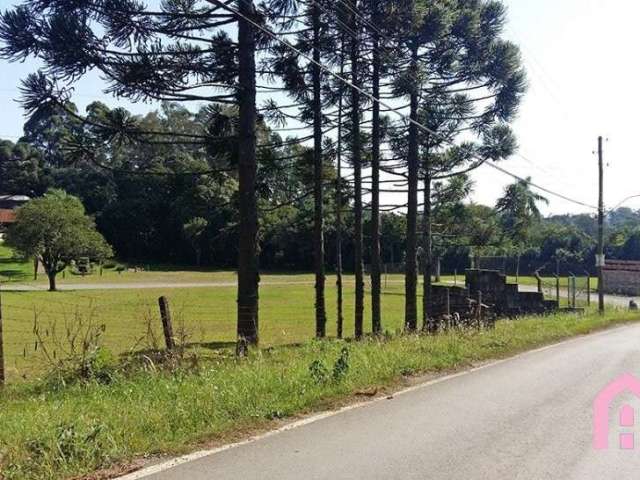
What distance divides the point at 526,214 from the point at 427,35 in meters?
14.3

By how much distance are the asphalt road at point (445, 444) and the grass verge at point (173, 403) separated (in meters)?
0.51

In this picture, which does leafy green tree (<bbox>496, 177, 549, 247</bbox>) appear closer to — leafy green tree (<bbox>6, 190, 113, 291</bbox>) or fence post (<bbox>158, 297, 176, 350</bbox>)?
fence post (<bbox>158, 297, 176, 350</bbox>)

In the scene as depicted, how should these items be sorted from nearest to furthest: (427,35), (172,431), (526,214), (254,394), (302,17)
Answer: (172,431), (254,394), (302,17), (427,35), (526,214)

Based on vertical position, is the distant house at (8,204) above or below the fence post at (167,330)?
above

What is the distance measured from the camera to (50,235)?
49625 millimetres

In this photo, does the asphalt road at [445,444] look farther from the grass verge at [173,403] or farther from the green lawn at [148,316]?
the green lawn at [148,316]

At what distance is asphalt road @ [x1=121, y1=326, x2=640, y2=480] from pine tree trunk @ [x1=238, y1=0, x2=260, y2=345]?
5077 millimetres

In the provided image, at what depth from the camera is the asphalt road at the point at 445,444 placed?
488 cm

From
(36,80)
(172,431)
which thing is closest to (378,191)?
(36,80)

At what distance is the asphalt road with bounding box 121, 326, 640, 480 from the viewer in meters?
4.88

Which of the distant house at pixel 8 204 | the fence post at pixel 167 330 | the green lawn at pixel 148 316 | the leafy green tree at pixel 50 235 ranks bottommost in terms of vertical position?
the green lawn at pixel 148 316

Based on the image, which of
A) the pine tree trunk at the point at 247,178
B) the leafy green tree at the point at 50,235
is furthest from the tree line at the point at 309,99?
the leafy green tree at the point at 50,235

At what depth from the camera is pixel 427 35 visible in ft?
63.2

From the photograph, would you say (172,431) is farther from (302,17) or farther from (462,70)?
(462,70)
